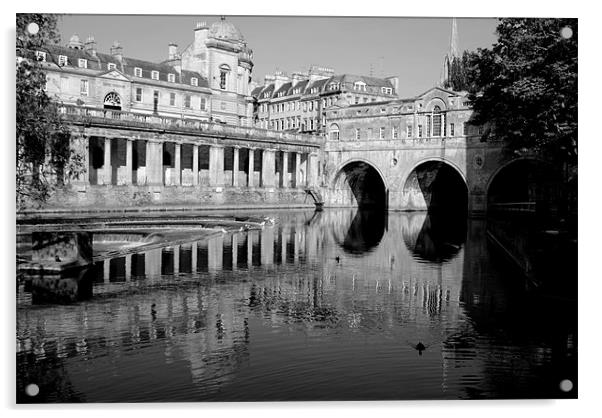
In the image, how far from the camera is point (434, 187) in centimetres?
6612

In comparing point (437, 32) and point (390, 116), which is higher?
point (390, 116)

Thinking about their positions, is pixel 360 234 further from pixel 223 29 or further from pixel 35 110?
pixel 35 110

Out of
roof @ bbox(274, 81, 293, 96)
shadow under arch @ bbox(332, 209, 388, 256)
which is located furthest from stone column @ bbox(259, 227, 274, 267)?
roof @ bbox(274, 81, 293, 96)

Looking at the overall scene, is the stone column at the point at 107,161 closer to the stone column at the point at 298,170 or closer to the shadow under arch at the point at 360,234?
the shadow under arch at the point at 360,234

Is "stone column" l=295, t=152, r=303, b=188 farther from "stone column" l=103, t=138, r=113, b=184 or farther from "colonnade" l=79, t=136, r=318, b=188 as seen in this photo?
"stone column" l=103, t=138, r=113, b=184

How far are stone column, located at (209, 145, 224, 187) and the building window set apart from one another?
1054cm

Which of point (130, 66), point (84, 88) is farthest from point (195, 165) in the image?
point (130, 66)

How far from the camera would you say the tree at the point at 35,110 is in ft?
47.1

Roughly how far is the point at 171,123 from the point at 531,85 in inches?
1438

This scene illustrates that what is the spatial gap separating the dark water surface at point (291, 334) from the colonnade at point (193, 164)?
29.6m

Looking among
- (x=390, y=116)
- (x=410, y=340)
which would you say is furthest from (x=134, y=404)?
(x=390, y=116)

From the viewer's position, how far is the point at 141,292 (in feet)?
64.4
